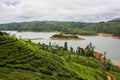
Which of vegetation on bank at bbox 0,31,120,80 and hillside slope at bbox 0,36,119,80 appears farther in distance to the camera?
vegetation on bank at bbox 0,31,120,80

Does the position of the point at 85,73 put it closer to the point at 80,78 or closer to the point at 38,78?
the point at 80,78

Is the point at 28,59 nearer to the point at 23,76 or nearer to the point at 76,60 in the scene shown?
the point at 23,76

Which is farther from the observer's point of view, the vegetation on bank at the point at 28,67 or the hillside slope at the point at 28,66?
the vegetation on bank at the point at 28,67

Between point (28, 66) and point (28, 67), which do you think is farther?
point (28, 66)

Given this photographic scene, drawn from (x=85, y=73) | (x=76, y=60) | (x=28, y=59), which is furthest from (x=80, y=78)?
(x=76, y=60)

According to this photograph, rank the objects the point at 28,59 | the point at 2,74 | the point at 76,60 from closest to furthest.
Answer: the point at 2,74 < the point at 28,59 < the point at 76,60

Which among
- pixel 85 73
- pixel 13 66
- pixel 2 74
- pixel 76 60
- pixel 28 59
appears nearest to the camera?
pixel 2 74

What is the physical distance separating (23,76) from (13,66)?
9272 mm

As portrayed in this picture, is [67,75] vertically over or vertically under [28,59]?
under

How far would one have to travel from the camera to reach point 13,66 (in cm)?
10100

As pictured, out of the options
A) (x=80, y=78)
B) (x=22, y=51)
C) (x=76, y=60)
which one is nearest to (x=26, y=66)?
(x=22, y=51)

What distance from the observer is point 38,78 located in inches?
3782

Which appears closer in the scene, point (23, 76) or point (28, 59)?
point (23, 76)

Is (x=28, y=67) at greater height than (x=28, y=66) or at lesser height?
lesser
